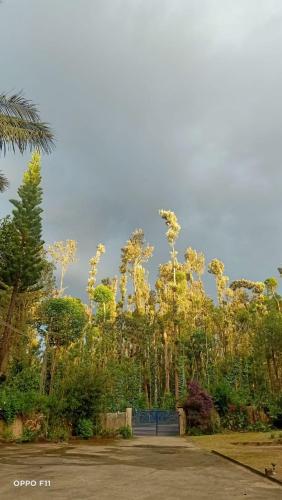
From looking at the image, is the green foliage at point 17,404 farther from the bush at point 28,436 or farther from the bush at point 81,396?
the bush at point 81,396

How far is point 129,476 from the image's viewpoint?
855 centimetres

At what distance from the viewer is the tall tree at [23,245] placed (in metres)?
24.7

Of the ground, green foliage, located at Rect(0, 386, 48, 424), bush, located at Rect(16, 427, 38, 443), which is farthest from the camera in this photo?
green foliage, located at Rect(0, 386, 48, 424)

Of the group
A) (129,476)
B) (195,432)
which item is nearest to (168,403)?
(195,432)

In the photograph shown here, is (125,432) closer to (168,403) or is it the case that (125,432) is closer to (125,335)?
(168,403)

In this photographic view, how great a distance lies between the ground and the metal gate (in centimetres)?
917

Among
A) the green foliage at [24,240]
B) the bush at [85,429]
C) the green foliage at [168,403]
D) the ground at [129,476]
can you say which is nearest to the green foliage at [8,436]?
the bush at [85,429]

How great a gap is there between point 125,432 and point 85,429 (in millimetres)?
1846

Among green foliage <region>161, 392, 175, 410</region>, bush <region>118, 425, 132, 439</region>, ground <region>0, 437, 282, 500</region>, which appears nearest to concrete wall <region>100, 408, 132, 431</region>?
bush <region>118, 425, 132, 439</region>

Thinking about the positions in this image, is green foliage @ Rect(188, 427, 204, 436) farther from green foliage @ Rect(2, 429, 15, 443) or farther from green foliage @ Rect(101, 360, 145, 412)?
green foliage @ Rect(2, 429, 15, 443)

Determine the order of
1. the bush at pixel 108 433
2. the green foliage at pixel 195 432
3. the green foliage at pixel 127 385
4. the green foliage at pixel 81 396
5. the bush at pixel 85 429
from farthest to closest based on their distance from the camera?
the green foliage at pixel 127 385
the green foliage at pixel 195 432
the bush at pixel 108 433
the green foliage at pixel 81 396
the bush at pixel 85 429

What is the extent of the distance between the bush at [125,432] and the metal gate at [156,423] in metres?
2.54

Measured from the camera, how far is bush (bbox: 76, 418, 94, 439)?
1848 cm

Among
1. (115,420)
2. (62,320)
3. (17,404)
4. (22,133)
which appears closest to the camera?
(22,133)
